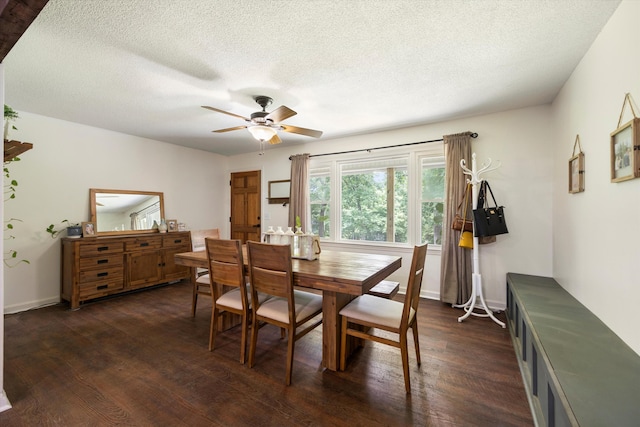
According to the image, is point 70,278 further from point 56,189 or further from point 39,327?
point 56,189

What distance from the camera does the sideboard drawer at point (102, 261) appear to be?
3371 millimetres

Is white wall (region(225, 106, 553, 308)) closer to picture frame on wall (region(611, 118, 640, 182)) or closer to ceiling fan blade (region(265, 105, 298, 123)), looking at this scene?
picture frame on wall (region(611, 118, 640, 182))

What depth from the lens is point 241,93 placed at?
8.93 ft

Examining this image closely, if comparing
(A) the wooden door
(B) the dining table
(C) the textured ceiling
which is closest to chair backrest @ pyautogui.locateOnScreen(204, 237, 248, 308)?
(B) the dining table

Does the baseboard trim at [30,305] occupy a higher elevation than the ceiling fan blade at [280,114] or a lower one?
lower

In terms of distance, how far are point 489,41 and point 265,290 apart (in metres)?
2.42

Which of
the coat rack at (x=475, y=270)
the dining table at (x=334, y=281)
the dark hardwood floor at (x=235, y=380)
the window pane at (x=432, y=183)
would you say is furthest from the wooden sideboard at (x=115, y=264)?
the coat rack at (x=475, y=270)

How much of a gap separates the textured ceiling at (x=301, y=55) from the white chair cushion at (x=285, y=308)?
195 cm

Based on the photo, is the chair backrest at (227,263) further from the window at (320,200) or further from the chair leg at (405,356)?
the window at (320,200)

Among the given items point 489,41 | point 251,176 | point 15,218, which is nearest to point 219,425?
point 489,41

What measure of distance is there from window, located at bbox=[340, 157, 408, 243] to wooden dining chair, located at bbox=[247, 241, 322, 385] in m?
→ 2.20

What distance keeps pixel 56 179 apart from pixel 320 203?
367 cm

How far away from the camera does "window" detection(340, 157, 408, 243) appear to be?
395 cm

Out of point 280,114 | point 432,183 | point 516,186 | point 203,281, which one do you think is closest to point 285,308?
point 203,281
